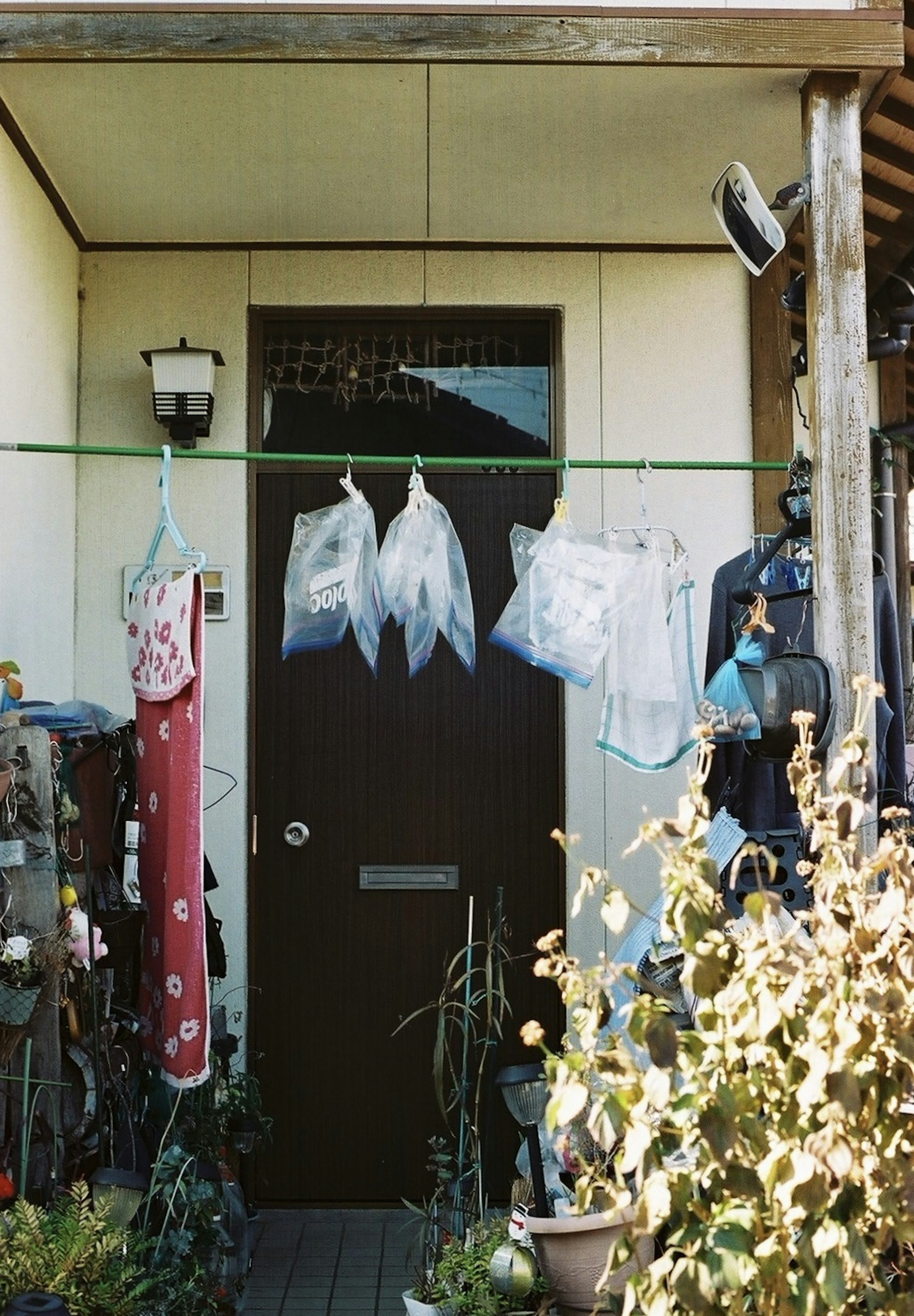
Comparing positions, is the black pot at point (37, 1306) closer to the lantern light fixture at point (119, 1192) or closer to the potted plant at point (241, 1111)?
the lantern light fixture at point (119, 1192)

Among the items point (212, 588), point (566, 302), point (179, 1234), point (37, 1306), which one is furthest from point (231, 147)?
point (37, 1306)

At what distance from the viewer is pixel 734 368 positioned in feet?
16.6

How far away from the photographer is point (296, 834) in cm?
498

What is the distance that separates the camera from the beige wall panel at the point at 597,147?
3.78 metres

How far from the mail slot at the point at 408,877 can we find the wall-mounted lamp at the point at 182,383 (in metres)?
1.70

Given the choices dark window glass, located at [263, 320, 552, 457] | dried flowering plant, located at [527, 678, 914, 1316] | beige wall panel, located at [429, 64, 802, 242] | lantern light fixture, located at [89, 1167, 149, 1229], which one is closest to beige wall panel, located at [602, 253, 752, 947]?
beige wall panel, located at [429, 64, 802, 242]

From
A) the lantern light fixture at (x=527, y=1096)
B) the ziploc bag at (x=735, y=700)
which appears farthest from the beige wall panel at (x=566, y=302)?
the lantern light fixture at (x=527, y=1096)

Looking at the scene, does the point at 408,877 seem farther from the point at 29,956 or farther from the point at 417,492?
the point at 29,956

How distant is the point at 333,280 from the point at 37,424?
1229 mm

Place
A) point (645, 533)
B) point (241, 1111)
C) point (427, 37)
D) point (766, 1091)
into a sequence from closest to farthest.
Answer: point (766, 1091), point (427, 37), point (645, 533), point (241, 1111)

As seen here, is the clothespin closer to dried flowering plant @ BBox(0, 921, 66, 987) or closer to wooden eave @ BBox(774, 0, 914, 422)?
wooden eave @ BBox(774, 0, 914, 422)

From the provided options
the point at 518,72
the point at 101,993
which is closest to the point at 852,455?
the point at 518,72

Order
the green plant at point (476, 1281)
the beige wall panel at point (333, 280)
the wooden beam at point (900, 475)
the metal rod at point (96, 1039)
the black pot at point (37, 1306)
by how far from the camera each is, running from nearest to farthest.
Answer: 1. the black pot at point (37, 1306)
2. the green plant at point (476, 1281)
3. the metal rod at point (96, 1039)
4. the beige wall panel at point (333, 280)
5. the wooden beam at point (900, 475)

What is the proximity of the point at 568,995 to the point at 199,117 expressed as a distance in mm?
2961
